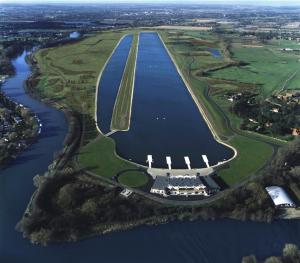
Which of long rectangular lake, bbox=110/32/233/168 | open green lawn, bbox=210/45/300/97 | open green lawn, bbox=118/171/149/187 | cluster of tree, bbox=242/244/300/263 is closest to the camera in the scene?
cluster of tree, bbox=242/244/300/263

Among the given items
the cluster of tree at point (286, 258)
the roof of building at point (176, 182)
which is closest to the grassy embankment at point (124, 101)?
the roof of building at point (176, 182)

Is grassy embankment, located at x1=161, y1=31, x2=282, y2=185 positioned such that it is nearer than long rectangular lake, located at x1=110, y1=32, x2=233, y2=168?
Yes

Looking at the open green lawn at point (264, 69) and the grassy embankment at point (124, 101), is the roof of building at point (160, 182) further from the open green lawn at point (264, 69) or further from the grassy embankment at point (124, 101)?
the open green lawn at point (264, 69)

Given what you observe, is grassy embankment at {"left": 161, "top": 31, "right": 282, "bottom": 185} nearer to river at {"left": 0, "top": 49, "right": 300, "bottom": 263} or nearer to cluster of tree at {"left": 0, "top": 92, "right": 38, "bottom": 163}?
river at {"left": 0, "top": 49, "right": 300, "bottom": 263}

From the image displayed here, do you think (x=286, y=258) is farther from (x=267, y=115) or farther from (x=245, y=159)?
(x=267, y=115)

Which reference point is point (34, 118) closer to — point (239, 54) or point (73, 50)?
point (73, 50)

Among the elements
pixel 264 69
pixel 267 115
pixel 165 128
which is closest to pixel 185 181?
pixel 165 128

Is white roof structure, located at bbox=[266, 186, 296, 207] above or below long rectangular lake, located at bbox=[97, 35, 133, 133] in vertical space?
above

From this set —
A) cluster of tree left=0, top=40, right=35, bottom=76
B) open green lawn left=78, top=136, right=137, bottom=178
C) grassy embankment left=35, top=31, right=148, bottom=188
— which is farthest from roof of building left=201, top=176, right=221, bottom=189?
cluster of tree left=0, top=40, right=35, bottom=76
